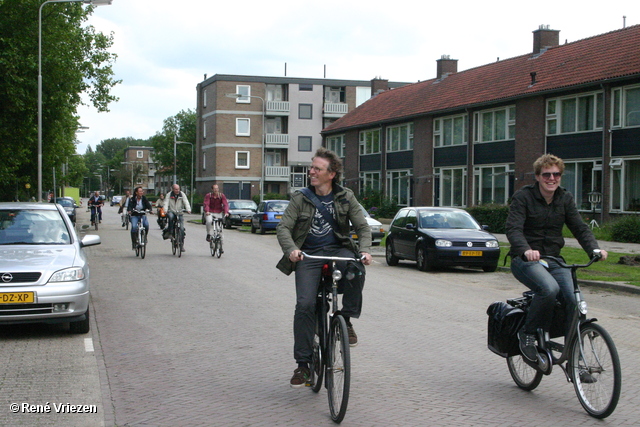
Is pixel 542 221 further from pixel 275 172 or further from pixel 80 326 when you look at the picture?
pixel 275 172

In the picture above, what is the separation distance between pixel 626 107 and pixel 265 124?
44205mm

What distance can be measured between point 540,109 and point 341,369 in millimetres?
29927

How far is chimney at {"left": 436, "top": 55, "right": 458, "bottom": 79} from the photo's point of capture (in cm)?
4584

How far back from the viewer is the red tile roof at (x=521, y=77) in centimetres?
3004

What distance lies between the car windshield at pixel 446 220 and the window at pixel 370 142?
99.7 ft

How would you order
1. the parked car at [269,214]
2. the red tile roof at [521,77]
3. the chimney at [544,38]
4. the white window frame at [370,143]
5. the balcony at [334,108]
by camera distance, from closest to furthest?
1. the red tile roof at [521,77]
2. the parked car at [269,214]
3. the chimney at [544,38]
4. the white window frame at [370,143]
5. the balcony at [334,108]

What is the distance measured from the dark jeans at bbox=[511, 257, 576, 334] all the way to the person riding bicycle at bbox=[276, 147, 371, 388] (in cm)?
123

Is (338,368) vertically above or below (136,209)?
below

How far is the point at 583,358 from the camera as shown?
519 cm

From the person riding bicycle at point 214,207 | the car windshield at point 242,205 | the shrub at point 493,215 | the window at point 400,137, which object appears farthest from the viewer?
the window at point 400,137

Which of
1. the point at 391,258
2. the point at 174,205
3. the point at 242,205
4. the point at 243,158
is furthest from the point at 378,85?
the point at 391,258

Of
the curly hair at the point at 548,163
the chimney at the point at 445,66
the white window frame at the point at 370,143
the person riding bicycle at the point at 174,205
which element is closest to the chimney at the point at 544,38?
the chimney at the point at 445,66

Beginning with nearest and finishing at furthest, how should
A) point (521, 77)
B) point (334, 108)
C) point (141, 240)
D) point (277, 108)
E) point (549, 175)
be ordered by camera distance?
point (549, 175) → point (141, 240) → point (521, 77) → point (277, 108) → point (334, 108)

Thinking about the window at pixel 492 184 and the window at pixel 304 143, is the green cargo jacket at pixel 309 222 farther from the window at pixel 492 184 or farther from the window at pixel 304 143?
the window at pixel 304 143
